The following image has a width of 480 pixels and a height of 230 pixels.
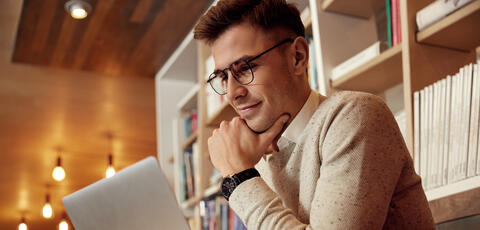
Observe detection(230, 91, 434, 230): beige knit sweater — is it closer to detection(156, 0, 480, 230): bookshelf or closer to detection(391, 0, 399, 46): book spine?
detection(156, 0, 480, 230): bookshelf

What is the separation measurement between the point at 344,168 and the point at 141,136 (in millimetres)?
5128

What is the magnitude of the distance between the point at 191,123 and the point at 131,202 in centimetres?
226

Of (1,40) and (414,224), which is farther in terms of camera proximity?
(1,40)

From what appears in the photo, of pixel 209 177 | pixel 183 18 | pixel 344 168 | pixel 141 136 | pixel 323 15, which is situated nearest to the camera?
pixel 344 168

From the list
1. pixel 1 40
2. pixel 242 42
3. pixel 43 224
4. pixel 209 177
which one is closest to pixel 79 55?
pixel 1 40

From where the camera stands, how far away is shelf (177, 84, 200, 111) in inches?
140

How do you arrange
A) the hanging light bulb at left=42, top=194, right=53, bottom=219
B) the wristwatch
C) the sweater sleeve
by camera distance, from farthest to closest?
the hanging light bulb at left=42, top=194, right=53, bottom=219
the wristwatch
the sweater sleeve

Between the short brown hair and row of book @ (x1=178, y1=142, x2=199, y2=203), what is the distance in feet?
7.10

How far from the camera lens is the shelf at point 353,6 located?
2180 millimetres

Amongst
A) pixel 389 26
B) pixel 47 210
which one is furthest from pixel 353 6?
pixel 47 210

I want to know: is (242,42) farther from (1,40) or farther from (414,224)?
(1,40)

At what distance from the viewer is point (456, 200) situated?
4.99 feet

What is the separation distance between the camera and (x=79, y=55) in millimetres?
4191

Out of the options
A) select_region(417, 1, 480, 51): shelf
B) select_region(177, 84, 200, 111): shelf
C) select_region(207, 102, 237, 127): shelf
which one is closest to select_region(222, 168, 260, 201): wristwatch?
select_region(417, 1, 480, 51): shelf
